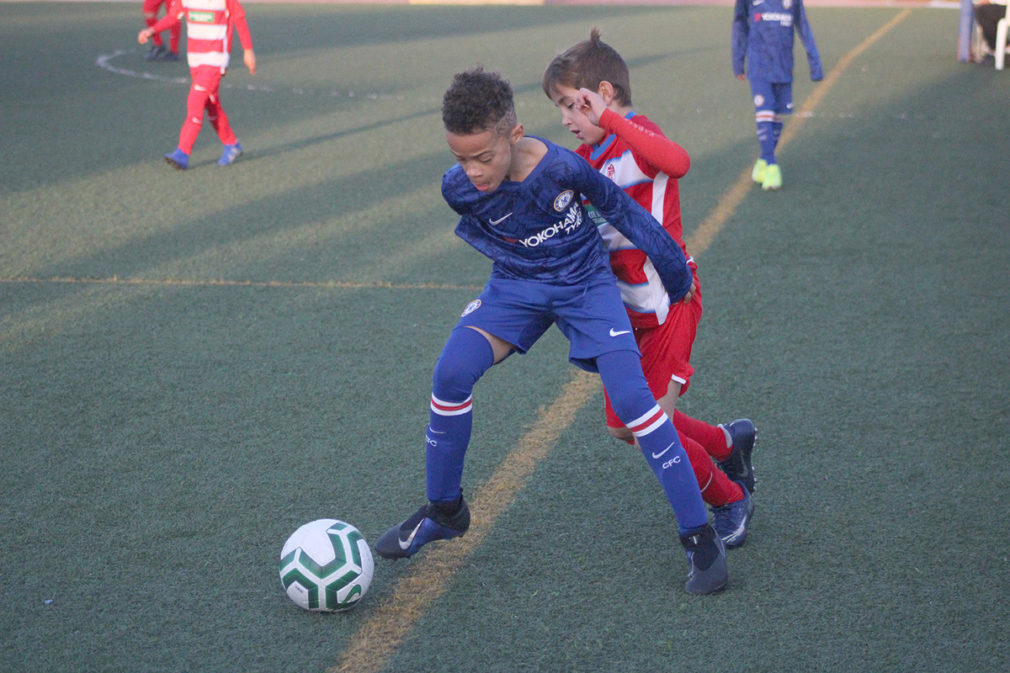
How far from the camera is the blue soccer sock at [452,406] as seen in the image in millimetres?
3045

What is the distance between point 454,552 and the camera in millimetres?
3375

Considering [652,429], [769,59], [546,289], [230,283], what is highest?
[546,289]

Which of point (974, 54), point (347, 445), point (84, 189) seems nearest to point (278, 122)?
point (84, 189)

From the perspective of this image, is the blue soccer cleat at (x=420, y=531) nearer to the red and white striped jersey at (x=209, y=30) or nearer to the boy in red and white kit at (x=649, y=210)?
the boy in red and white kit at (x=649, y=210)

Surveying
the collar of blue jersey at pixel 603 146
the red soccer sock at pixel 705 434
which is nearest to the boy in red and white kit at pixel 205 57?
the collar of blue jersey at pixel 603 146

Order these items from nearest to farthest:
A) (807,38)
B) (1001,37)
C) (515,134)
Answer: (515,134)
(807,38)
(1001,37)

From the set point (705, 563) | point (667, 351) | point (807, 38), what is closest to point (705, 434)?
point (667, 351)

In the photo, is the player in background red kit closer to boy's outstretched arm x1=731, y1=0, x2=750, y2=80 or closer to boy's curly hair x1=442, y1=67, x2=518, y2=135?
boy's outstretched arm x1=731, y1=0, x2=750, y2=80

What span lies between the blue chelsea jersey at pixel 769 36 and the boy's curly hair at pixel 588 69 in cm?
554

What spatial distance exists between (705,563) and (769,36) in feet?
20.5

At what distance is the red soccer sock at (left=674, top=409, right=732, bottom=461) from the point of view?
345 cm

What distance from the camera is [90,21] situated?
23.6 meters

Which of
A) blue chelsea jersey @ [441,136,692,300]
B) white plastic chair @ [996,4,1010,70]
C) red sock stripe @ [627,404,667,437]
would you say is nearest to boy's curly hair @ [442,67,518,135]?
blue chelsea jersey @ [441,136,692,300]

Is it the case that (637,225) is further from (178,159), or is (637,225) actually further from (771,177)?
(178,159)
